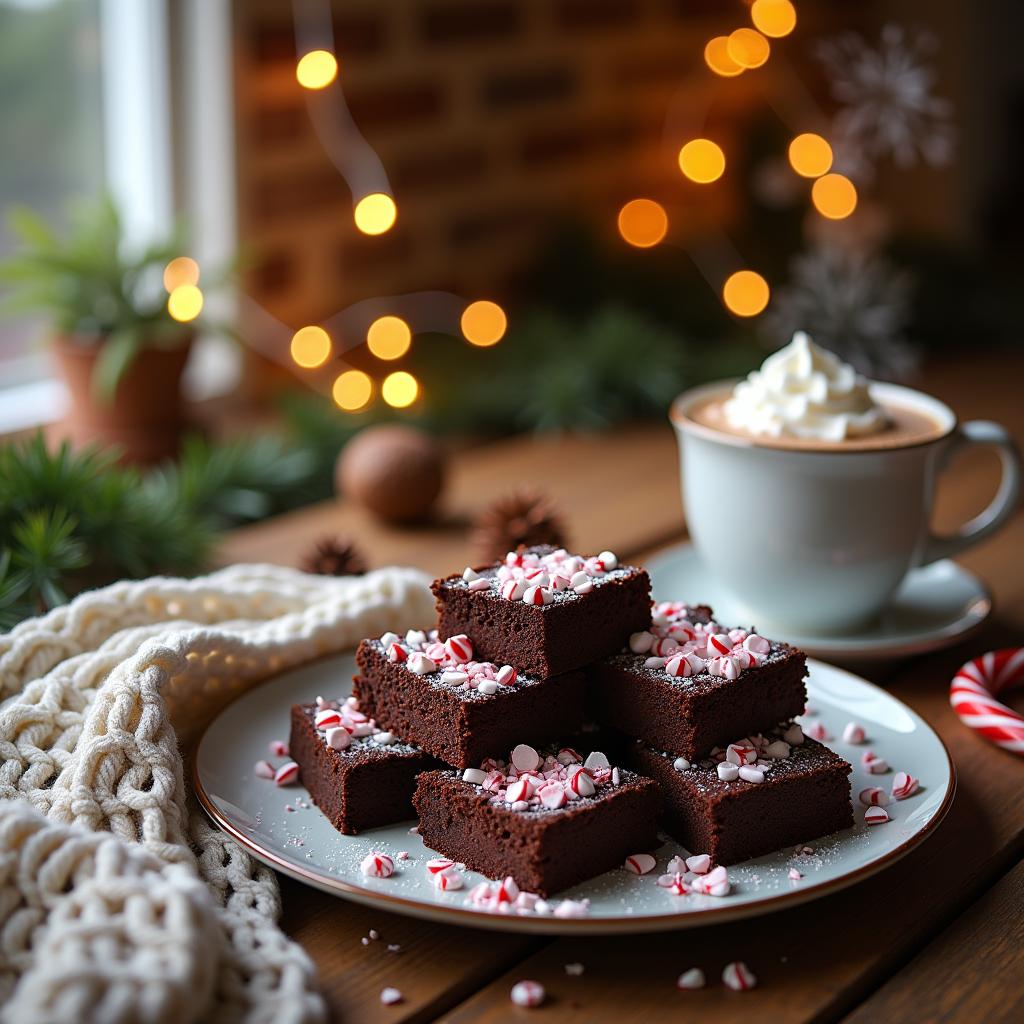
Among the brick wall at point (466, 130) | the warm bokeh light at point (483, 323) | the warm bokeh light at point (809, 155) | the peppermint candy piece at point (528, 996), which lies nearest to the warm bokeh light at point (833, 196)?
the warm bokeh light at point (809, 155)

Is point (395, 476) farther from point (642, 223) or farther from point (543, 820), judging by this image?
point (642, 223)

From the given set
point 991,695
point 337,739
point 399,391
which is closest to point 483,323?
point 399,391

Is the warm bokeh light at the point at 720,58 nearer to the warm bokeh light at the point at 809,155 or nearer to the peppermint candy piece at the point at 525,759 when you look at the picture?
the warm bokeh light at the point at 809,155

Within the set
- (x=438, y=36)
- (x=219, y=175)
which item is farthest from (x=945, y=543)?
(x=438, y=36)

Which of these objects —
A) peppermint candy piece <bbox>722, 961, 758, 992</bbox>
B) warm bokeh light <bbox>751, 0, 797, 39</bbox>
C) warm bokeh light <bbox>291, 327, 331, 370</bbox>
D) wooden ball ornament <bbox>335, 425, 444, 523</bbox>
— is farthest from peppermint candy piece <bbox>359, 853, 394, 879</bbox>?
warm bokeh light <bbox>751, 0, 797, 39</bbox>

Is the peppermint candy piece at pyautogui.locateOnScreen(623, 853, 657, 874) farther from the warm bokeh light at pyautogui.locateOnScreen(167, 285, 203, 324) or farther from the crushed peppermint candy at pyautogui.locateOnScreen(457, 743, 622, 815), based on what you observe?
the warm bokeh light at pyautogui.locateOnScreen(167, 285, 203, 324)

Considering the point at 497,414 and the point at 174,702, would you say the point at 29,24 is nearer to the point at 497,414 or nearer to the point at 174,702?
the point at 497,414
